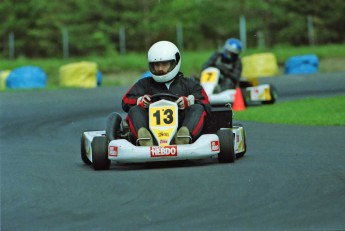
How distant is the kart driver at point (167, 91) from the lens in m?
8.72

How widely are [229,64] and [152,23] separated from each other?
25.2 metres

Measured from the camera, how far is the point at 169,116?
861 centimetres

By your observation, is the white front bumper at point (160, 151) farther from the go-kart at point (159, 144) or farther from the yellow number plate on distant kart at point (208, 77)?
the yellow number plate on distant kart at point (208, 77)

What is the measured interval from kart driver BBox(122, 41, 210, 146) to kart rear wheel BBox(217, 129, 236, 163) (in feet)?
0.99

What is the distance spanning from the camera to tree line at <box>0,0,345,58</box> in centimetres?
4156

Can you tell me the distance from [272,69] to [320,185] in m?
19.9

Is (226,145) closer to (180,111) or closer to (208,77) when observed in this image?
(180,111)

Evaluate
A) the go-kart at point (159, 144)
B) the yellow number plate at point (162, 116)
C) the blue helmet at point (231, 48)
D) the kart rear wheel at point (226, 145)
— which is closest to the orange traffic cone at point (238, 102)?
the blue helmet at point (231, 48)

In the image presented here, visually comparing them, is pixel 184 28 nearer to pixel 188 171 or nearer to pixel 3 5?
pixel 3 5

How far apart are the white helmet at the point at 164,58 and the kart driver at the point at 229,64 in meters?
8.01

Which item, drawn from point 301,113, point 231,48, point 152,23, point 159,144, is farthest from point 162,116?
point 152,23

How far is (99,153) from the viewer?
839 centimetres

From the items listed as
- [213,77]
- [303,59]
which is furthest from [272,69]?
[213,77]

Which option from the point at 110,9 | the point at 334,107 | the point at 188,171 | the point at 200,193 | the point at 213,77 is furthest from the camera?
the point at 110,9
